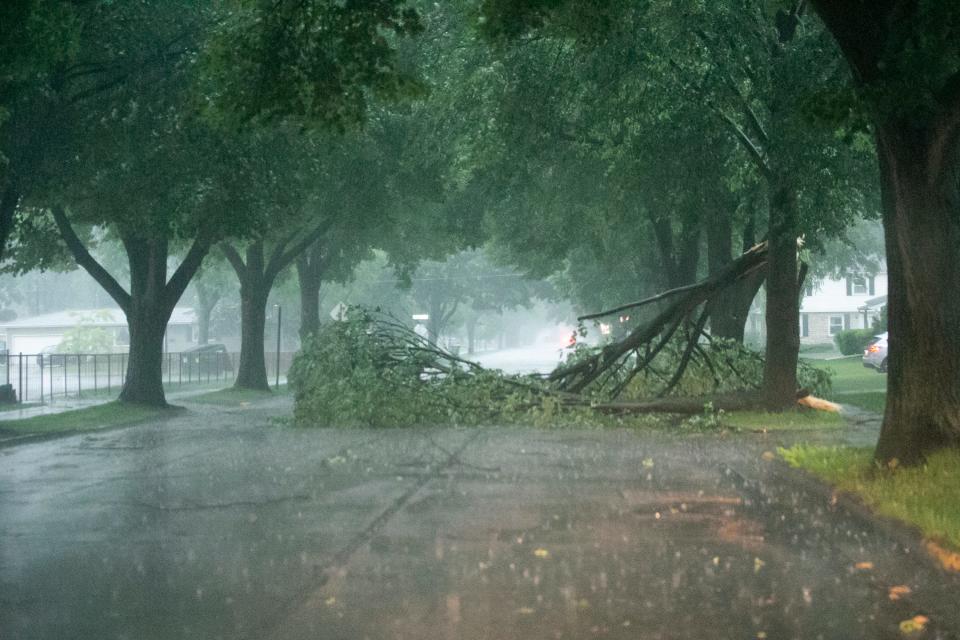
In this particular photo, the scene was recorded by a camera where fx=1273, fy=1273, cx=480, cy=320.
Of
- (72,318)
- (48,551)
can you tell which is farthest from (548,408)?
(72,318)

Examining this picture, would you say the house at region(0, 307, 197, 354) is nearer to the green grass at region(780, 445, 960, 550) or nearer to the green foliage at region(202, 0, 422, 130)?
the green foliage at region(202, 0, 422, 130)

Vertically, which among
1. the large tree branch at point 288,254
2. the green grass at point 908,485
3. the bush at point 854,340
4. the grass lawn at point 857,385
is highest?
the large tree branch at point 288,254

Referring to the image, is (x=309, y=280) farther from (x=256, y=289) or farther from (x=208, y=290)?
(x=208, y=290)

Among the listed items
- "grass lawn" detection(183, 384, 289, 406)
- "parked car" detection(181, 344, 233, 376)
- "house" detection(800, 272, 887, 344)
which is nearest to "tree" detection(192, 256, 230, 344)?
"parked car" detection(181, 344, 233, 376)

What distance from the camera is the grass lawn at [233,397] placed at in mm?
38344

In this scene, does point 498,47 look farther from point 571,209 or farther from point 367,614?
point 571,209

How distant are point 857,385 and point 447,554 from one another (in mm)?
31803

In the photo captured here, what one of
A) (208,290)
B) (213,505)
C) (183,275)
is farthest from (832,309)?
(213,505)

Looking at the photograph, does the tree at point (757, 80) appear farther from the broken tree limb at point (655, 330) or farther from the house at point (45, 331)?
the house at point (45, 331)

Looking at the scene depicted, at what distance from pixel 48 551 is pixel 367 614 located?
3.66 metres

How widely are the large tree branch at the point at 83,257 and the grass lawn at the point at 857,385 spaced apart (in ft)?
59.2

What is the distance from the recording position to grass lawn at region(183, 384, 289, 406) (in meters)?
38.3

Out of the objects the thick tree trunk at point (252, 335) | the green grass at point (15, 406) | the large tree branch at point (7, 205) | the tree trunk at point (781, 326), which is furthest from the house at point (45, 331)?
the tree trunk at point (781, 326)

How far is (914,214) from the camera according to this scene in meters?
13.1
